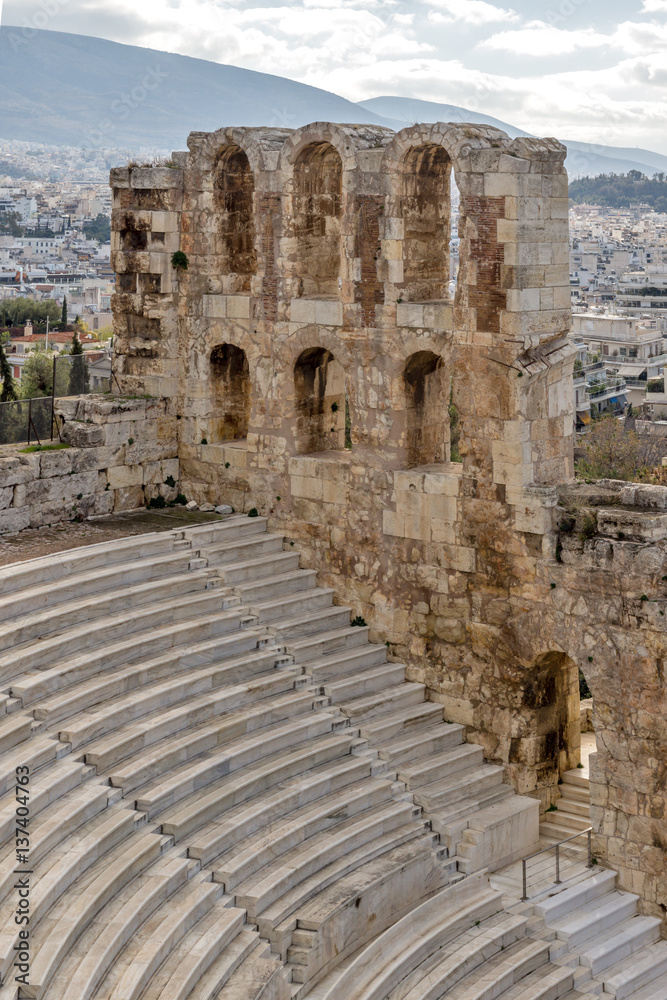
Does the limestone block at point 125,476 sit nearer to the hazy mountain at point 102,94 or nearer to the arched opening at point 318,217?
the arched opening at point 318,217

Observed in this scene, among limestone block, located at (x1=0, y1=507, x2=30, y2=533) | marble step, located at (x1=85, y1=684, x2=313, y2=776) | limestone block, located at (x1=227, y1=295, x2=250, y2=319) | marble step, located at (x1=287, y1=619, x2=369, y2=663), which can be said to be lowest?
marble step, located at (x1=85, y1=684, x2=313, y2=776)

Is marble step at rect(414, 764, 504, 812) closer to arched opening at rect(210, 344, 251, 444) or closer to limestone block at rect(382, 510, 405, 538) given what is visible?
limestone block at rect(382, 510, 405, 538)

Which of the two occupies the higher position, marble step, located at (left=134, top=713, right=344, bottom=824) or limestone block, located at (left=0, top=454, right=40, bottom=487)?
limestone block, located at (left=0, top=454, right=40, bottom=487)

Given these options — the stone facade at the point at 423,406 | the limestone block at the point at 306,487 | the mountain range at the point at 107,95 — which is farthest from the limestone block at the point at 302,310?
the mountain range at the point at 107,95

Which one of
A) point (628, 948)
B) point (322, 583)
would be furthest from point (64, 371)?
point (628, 948)

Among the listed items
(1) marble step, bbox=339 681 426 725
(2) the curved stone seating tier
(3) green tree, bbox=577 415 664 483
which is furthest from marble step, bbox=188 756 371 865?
(3) green tree, bbox=577 415 664 483

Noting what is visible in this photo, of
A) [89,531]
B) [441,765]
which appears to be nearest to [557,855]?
[441,765]

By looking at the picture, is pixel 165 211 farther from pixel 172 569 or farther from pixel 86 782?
pixel 86 782

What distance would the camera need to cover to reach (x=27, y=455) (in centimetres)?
2134

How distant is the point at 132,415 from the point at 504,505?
22.1ft

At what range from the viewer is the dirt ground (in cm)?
1989

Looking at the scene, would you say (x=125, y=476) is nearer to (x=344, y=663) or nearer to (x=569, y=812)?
(x=344, y=663)

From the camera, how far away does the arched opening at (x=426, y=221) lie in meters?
20.4

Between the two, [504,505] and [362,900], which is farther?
[504,505]
